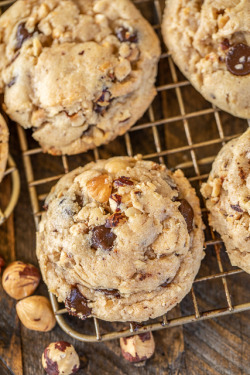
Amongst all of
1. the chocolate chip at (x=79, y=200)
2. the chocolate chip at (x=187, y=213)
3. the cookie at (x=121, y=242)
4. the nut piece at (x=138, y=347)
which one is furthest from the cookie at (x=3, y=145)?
the nut piece at (x=138, y=347)

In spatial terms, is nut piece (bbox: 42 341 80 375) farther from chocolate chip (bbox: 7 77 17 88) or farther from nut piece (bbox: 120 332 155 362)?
chocolate chip (bbox: 7 77 17 88)

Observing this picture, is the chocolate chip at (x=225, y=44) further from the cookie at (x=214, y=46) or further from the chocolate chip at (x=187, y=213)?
the chocolate chip at (x=187, y=213)

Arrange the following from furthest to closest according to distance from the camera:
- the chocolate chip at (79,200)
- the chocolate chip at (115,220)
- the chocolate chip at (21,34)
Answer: the chocolate chip at (21,34) → the chocolate chip at (79,200) → the chocolate chip at (115,220)

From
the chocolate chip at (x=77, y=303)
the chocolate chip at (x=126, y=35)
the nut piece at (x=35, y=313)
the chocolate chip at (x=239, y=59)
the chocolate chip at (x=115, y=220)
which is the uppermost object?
the chocolate chip at (x=126, y=35)

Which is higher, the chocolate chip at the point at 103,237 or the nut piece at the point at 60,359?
the chocolate chip at the point at 103,237

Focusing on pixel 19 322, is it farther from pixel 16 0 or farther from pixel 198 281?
pixel 16 0

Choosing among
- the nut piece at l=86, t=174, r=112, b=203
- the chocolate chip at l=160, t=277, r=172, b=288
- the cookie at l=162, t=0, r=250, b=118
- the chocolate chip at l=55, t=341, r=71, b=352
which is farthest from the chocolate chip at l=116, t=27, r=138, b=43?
the chocolate chip at l=55, t=341, r=71, b=352
